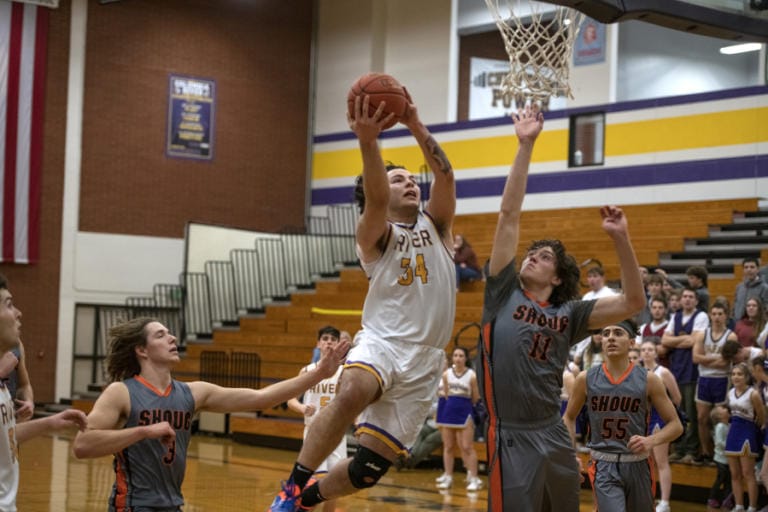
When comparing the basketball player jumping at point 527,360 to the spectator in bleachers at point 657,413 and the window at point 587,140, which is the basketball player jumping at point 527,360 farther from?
the window at point 587,140

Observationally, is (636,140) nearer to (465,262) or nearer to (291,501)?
(465,262)

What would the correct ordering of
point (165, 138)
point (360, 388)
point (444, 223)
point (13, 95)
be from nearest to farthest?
1. point (360, 388)
2. point (444, 223)
3. point (13, 95)
4. point (165, 138)

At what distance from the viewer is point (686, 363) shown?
40.2 ft

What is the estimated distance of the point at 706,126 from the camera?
60.1 ft

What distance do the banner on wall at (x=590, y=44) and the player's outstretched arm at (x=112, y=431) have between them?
15584mm

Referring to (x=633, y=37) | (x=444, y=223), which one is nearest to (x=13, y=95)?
(x=633, y=37)

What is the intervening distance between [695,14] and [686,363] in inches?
187

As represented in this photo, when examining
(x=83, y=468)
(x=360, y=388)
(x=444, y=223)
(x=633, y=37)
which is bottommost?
(x=83, y=468)

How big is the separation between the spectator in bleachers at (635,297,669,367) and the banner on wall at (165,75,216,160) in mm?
12518

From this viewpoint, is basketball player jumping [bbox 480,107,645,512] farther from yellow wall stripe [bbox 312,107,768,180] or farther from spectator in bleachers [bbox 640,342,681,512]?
yellow wall stripe [bbox 312,107,768,180]

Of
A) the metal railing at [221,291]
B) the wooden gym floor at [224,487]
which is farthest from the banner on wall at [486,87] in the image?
the wooden gym floor at [224,487]

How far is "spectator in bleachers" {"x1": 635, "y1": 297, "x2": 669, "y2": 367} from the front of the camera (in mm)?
12273

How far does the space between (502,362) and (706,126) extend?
1384 cm

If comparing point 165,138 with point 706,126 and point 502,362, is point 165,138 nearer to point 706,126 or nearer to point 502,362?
point 706,126
